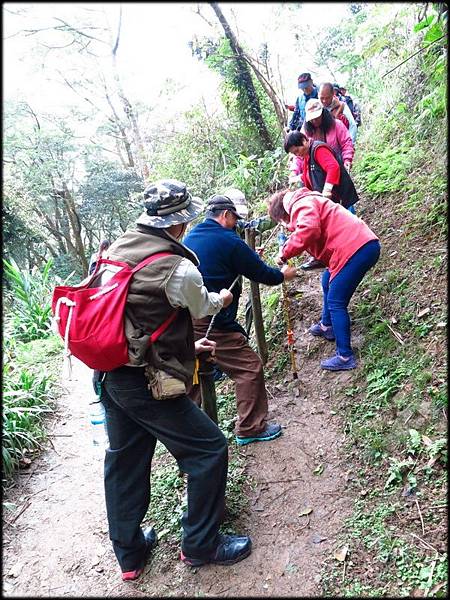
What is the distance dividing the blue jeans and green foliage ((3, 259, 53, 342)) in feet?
24.4

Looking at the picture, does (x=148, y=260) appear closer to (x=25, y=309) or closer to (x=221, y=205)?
(x=221, y=205)

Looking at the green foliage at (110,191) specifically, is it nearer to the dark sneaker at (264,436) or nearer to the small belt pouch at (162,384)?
the dark sneaker at (264,436)

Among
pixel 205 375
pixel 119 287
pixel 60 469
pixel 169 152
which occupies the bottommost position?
pixel 60 469

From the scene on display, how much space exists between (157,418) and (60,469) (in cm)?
301

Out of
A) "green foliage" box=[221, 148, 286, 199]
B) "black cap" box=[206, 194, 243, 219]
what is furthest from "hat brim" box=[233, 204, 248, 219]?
"green foliage" box=[221, 148, 286, 199]

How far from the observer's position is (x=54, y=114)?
20438 millimetres

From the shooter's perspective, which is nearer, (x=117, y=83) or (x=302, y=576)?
(x=302, y=576)

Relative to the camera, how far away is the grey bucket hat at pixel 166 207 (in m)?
2.64

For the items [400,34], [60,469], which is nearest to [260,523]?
[60,469]

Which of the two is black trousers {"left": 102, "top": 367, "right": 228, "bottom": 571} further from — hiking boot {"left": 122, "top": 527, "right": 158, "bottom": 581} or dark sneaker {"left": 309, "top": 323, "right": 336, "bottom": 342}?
dark sneaker {"left": 309, "top": 323, "right": 336, "bottom": 342}

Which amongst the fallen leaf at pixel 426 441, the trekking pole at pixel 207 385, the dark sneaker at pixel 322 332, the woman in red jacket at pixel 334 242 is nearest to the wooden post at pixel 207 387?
the trekking pole at pixel 207 385

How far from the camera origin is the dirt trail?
9.19 feet

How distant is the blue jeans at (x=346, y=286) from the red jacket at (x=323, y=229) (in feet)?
0.18

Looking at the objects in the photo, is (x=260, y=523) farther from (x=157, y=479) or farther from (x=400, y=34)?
(x=400, y=34)
